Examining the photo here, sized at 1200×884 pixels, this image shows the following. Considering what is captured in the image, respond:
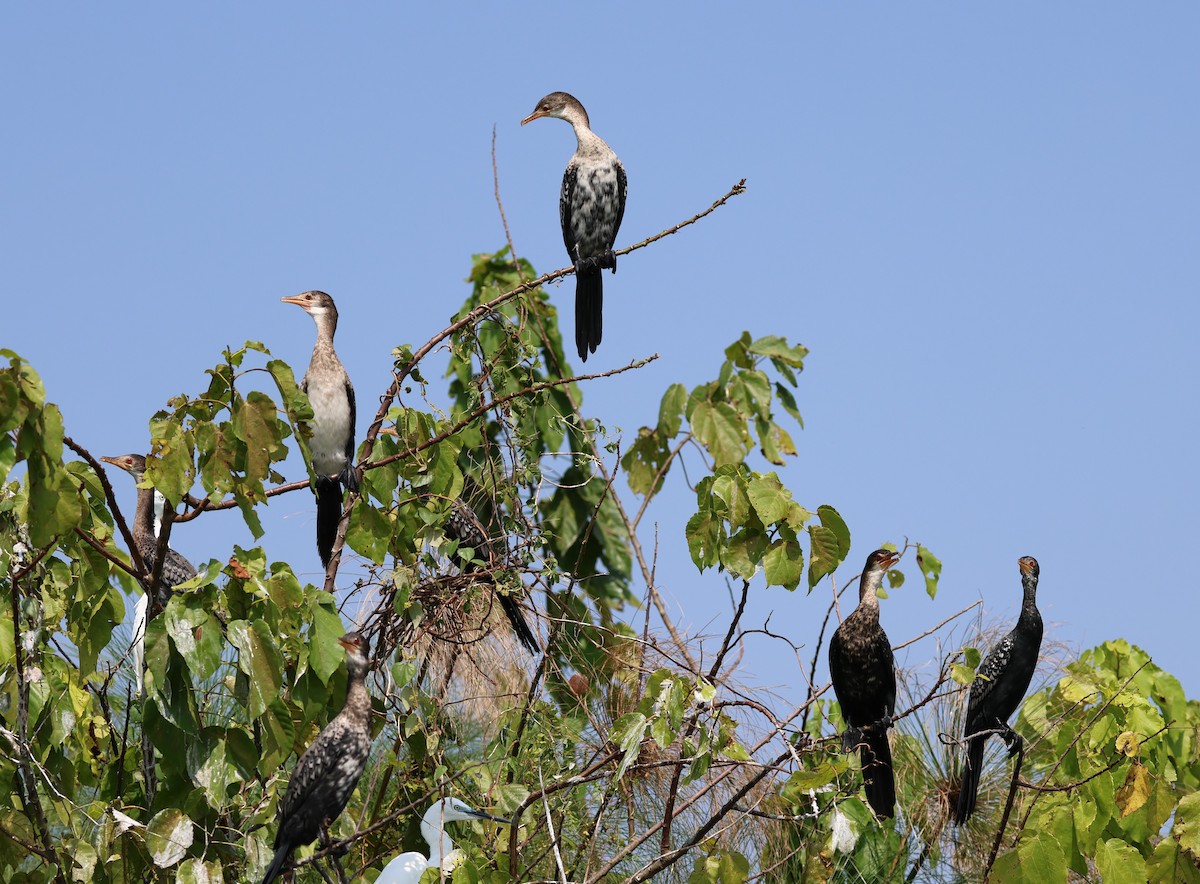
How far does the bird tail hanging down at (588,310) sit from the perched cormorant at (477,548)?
0.91 meters

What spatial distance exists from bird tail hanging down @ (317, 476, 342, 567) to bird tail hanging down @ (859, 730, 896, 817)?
1.70 meters

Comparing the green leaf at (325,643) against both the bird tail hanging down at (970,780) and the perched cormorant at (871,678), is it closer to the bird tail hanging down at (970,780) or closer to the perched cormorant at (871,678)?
the perched cormorant at (871,678)

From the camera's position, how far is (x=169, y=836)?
10.2ft

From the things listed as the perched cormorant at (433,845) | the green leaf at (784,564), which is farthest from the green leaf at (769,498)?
the perched cormorant at (433,845)

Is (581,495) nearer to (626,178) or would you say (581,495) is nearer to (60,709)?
(626,178)

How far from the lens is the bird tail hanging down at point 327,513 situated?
4285mm

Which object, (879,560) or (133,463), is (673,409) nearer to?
(879,560)

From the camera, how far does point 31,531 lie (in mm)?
2787

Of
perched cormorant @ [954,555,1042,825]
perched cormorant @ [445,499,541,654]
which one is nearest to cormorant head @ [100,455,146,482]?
perched cormorant @ [445,499,541,654]

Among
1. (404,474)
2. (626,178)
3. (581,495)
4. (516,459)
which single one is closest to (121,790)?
(404,474)

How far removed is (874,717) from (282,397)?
2.20 m

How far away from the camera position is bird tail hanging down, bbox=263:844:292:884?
313cm

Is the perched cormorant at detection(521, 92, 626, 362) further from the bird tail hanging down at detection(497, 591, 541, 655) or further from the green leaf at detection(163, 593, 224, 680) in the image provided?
the green leaf at detection(163, 593, 224, 680)

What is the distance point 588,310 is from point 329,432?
1.57 m
